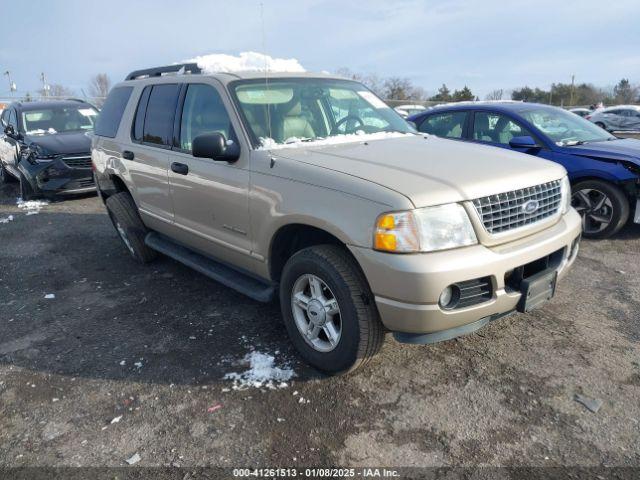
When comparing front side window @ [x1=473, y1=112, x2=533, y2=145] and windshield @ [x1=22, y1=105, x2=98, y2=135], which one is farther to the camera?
windshield @ [x1=22, y1=105, x2=98, y2=135]

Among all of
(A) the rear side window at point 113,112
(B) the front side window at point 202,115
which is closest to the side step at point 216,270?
(B) the front side window at point 202,115

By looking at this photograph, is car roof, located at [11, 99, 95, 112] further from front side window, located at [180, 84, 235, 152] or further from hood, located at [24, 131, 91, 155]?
front side window, located at [180, 84, 235, 152]

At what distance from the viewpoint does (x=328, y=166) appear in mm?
2947

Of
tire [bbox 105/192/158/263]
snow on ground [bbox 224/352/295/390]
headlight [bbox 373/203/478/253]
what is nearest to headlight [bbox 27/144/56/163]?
tire [bbox 105/192/158/263]

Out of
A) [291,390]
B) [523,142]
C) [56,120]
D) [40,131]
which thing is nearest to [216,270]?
[291,390]

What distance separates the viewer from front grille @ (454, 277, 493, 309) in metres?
2.58

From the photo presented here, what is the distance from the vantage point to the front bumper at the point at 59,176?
842 centimetres

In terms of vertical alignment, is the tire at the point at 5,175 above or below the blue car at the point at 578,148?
below

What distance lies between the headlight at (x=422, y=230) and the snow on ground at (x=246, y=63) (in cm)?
219

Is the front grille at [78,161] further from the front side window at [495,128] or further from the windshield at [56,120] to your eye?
the front side window at [495,128]

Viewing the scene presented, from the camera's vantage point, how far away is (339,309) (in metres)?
2.83

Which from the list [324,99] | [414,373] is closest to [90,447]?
[414,373]

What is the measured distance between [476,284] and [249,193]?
1.60 m

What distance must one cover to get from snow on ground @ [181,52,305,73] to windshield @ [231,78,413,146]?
1.15ft
